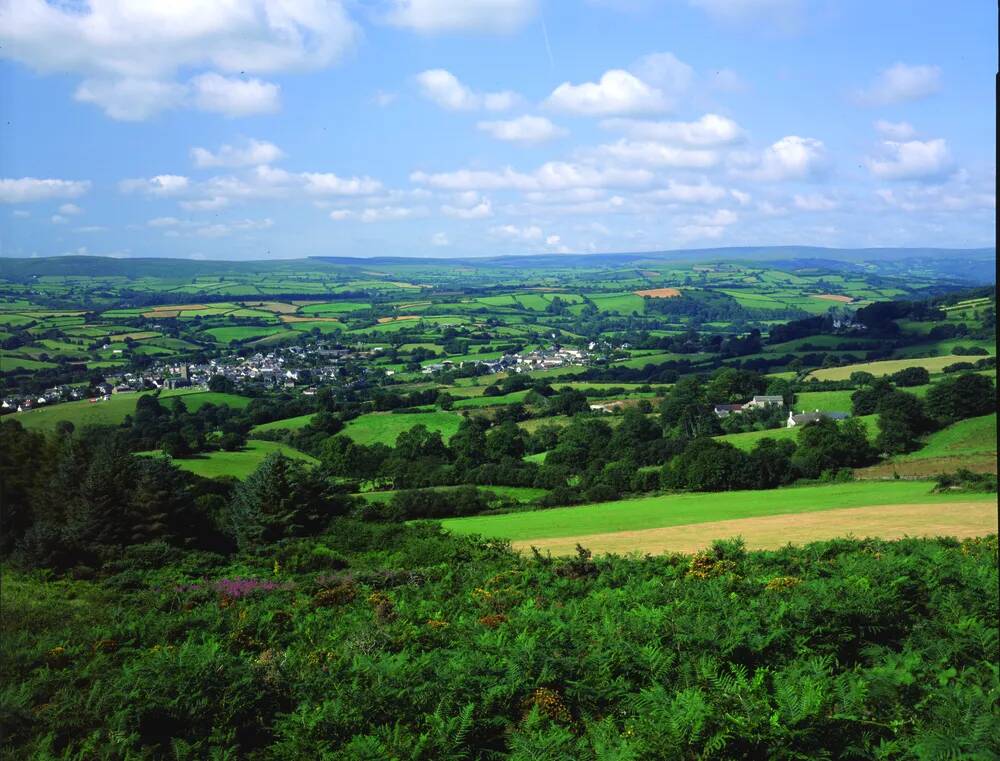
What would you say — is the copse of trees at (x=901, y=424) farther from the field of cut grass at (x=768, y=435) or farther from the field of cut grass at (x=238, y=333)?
the field of cut grass at (x=238, y=333)

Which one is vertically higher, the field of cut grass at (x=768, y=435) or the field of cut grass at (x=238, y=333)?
the field of cut grass at (x=238, y=333)

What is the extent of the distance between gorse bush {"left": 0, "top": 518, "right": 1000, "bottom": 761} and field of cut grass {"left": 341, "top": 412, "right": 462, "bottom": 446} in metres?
36.3

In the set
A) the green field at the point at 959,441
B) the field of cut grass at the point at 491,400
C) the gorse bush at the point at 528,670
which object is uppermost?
the gorse bush at the point at 528,670

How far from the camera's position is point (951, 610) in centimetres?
900

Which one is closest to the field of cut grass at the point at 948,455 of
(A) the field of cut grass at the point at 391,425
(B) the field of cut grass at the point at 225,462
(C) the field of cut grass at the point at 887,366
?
(C) the field of cut grass at the point at 887,366

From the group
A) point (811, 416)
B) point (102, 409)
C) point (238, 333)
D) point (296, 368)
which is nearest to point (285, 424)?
point (102, 409)

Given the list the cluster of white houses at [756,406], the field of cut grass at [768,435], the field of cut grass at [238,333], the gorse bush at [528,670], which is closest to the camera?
the gorse bush at [528,670]

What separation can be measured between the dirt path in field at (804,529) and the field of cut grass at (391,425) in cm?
2683

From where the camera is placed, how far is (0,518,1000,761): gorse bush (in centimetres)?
594

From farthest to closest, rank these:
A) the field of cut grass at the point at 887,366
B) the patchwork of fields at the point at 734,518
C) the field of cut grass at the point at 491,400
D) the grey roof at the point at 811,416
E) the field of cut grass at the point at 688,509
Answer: the field of cut grass at the point at 491,400, the field of cut grass at the point at 887,366, the grey roof at the point at 811,416, the field of cut grass at the point at 688,509, the patchwork of fields at the point at 734,518

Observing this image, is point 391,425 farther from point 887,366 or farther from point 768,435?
point 887,366

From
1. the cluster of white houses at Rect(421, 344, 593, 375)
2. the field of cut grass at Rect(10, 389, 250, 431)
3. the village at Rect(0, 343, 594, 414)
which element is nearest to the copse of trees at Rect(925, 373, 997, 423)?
the field of cut grass at Rect(10, 389, 250, 431)

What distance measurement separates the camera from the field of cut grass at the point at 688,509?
24047 mm

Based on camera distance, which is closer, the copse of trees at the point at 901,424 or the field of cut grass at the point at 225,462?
the field of cut grass at the point at 225,462
